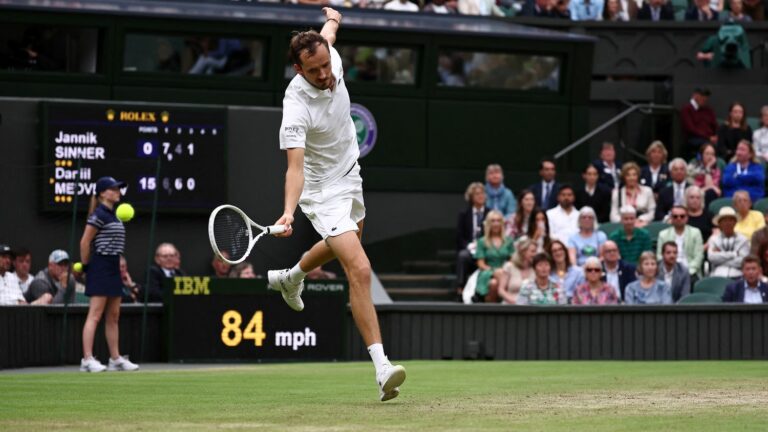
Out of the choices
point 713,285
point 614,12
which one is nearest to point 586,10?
point 614,12

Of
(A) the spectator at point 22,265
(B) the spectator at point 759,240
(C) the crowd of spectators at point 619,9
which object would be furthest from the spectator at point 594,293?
(C) the crowd of spectators at point 619,9

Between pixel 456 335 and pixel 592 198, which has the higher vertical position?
pixel 592 198

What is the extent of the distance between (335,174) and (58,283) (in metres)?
7.81

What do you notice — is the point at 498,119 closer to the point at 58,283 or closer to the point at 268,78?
the point at 268,78

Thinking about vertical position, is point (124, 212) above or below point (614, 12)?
below

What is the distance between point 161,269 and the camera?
17031 millimetres

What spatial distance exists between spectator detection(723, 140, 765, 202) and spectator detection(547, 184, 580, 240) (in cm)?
229

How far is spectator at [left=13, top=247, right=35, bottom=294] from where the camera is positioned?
15.6 m

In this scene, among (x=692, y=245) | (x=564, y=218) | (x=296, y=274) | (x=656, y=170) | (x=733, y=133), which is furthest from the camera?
(x=733, y=133)

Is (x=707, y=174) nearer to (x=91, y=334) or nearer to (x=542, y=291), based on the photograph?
(x=542, y=291)

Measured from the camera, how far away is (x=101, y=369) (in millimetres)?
14133

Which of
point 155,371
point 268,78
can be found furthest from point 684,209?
point 155,371

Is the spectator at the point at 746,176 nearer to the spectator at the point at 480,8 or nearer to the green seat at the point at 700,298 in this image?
the green seat at the point at 700,298

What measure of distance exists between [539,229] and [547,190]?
68.5 inches
